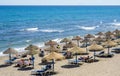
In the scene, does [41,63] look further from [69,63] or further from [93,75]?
[93,75]

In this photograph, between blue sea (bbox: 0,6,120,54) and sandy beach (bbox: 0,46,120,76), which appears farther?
blue sea (bbox: 0,6,120,54)

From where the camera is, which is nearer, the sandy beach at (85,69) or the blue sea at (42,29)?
the sandy beach at (85,69)

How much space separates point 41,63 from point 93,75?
550 centimetres

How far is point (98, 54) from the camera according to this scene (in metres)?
24.4

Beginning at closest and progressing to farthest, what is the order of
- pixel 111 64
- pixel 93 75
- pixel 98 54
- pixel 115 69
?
pixel 93 75, pixel 115 69, pixel 111 64, pixel 98 54

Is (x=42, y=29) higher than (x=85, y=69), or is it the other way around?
(x=42, y=29)

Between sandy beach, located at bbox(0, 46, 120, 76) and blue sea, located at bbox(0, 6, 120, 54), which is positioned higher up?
blue sea, located at bbox(0, 6, 120, 54)

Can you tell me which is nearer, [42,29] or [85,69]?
[85,69]

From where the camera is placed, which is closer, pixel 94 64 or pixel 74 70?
pixel 74 70

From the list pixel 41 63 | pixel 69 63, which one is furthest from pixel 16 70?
pixel 69 63

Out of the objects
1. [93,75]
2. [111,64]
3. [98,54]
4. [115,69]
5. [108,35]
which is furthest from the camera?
[108,35]

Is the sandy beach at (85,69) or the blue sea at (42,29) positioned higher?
the blue sea at (42,29)

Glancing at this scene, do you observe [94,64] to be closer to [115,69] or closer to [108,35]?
[115,69]

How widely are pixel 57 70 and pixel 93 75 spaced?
290 cm
